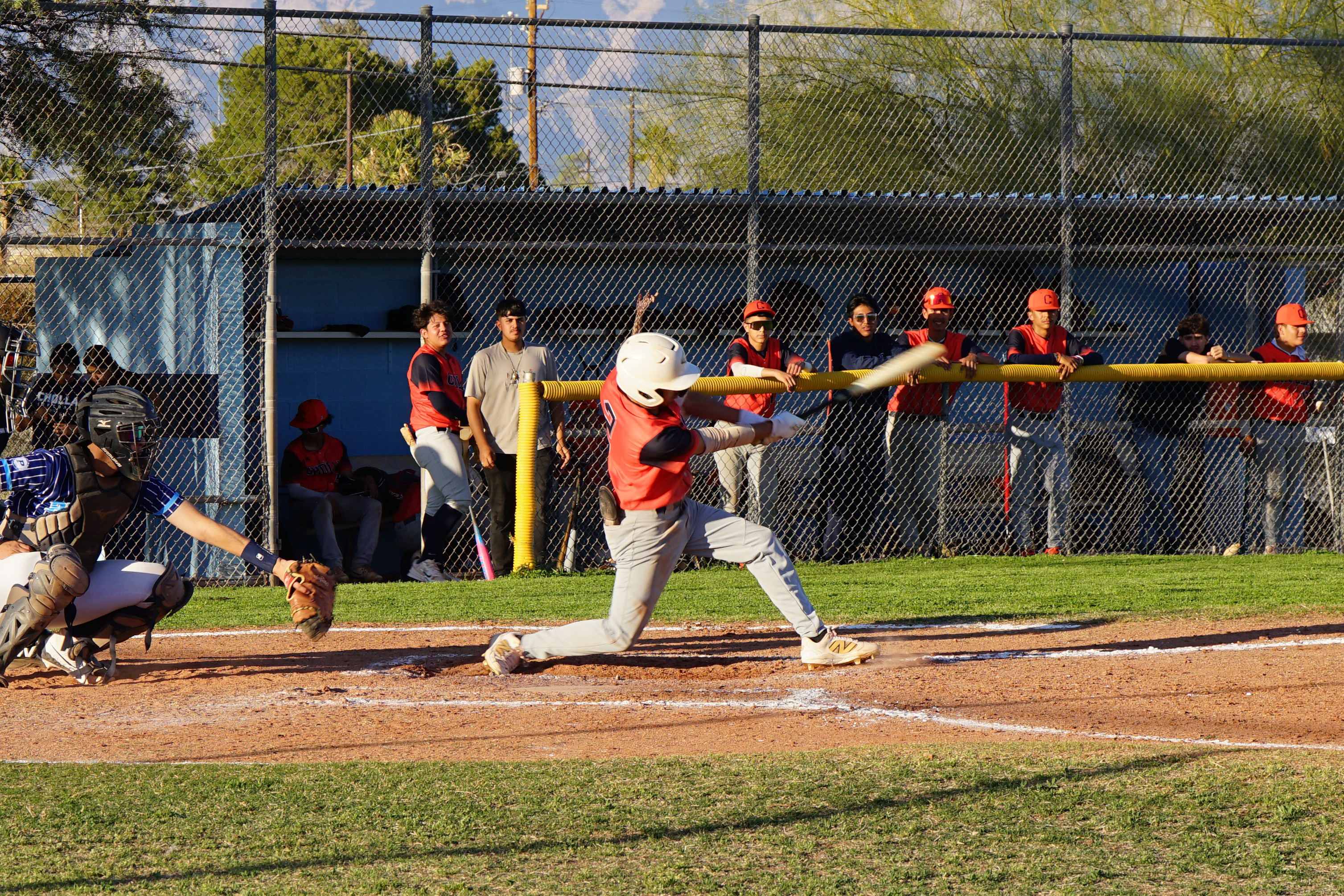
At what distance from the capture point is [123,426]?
18.4ft

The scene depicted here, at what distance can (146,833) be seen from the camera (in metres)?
3.66

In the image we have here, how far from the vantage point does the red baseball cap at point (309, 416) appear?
34.2 ft

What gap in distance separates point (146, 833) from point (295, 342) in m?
9.75

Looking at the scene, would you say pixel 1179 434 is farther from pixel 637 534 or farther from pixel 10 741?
pixel 10 741

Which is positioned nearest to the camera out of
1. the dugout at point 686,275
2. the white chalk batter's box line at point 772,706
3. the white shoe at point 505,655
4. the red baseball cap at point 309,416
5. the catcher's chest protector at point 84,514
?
the white chalk batter's box line at point 772,706

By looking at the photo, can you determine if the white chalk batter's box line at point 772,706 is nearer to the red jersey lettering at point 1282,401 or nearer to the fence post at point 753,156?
the fence post at point 753,156

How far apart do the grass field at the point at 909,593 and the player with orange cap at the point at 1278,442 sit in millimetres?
333

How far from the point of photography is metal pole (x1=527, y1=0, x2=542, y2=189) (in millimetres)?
10289

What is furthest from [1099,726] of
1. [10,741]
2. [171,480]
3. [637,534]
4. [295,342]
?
[295,342]

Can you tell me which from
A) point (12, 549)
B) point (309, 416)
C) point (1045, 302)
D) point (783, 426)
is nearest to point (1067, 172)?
point (1045, 302)

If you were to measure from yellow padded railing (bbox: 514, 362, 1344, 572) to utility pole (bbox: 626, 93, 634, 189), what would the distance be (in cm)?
285

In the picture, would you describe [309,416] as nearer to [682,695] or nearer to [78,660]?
[78,660]

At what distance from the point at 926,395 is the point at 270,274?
15.2ft

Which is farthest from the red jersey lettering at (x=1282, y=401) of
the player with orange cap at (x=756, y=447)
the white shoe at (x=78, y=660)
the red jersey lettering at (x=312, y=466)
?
the white shoe at (x=78, y=660)
